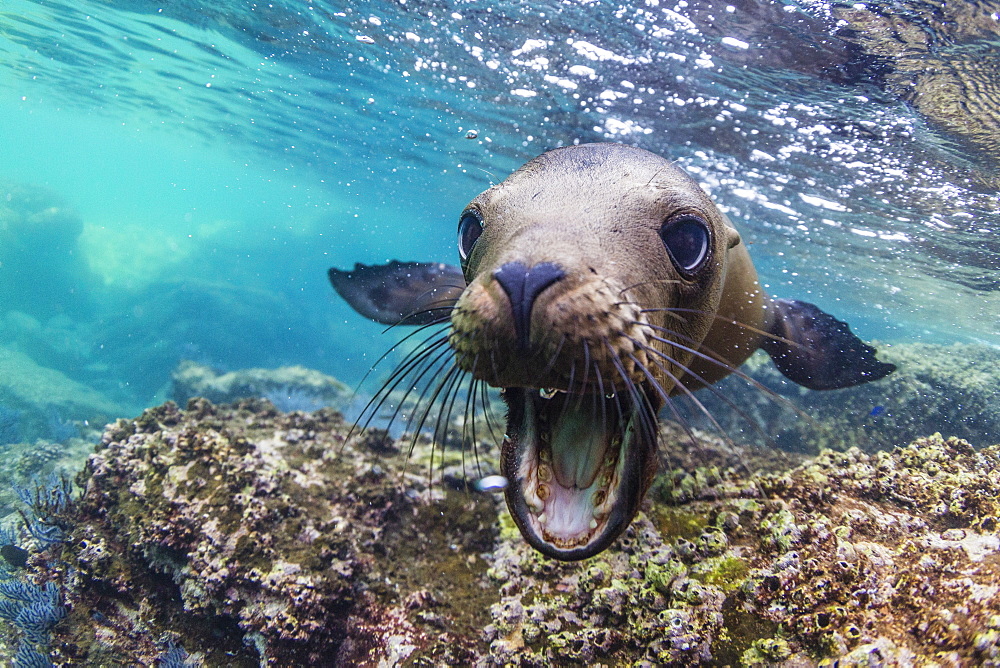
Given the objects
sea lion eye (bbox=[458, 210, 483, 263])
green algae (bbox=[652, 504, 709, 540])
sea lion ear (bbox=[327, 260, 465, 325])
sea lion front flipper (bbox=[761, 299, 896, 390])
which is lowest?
green algae (bbox=[652, 504, 709, 540])

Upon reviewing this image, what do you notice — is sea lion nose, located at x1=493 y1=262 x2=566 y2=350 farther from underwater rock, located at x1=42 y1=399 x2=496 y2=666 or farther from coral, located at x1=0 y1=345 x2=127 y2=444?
coral, located at x1=0 y1=345 x2=127 y2=444

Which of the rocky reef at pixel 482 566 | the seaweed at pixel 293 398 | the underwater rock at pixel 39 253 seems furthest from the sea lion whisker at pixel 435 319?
the underwater rock at pixel 39 253

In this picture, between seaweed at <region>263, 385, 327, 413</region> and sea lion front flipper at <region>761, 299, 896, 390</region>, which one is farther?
seaweed at <region>263, 385, 327, 413</region>

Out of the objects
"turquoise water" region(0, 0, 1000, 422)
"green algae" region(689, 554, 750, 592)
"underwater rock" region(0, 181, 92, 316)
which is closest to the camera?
"green algae" region(689, 554, 750, 592)

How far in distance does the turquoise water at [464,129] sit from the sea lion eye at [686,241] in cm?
533

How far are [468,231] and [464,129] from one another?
15293 millimetres

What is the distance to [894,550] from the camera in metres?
1.99

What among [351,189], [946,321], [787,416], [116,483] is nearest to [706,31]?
[787,416]

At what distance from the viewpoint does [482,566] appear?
122 inches

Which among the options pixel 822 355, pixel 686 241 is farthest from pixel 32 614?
pixel 822 355

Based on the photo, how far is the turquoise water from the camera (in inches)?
287

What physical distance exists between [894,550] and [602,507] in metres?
1.18

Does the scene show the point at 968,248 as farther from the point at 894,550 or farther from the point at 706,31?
the point at 894,550

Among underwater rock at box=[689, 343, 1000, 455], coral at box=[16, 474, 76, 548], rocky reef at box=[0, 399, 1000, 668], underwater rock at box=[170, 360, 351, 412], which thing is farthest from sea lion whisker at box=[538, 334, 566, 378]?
underwater rock at box=[170, 360, 351, 412]
